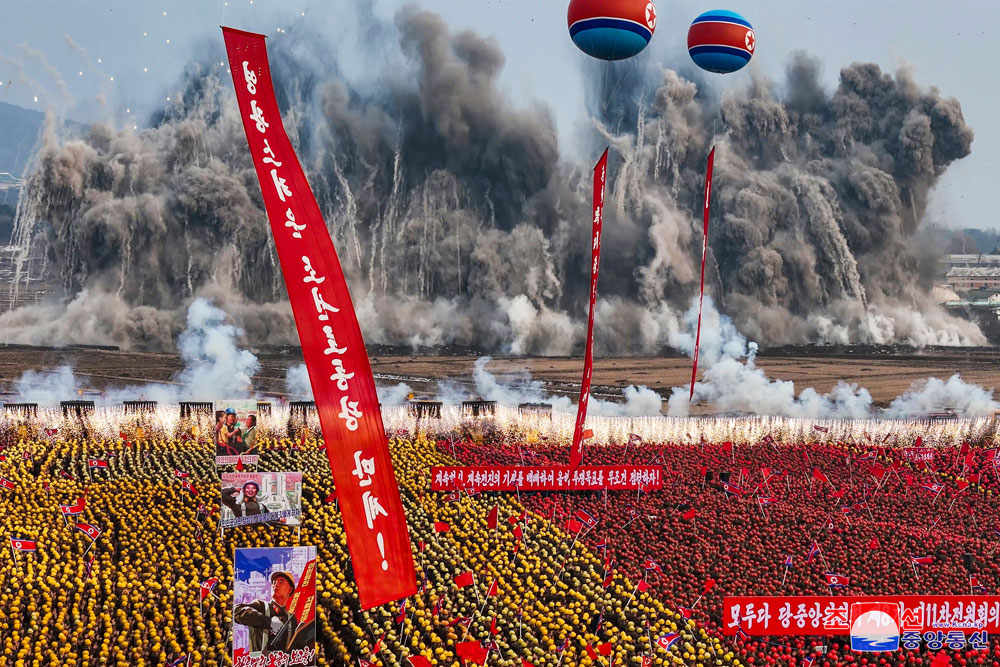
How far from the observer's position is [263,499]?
1819 centimetres

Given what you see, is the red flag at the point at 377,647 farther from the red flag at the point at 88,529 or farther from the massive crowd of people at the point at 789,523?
the red flag at the point at 88,529

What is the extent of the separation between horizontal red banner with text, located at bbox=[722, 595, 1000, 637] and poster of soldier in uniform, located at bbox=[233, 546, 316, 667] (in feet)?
29.3

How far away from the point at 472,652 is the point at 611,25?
77.0 feet

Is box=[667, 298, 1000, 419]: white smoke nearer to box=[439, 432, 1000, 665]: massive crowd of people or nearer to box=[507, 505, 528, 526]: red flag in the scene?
box=[439, 432, 1000, 665]: massive crowd of people

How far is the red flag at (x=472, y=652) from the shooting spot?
15.4 meters

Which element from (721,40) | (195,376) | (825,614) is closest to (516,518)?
(825,614)

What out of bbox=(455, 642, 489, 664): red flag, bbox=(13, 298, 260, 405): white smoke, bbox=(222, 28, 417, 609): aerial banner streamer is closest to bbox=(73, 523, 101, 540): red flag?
bbox=(455, 642, 489, 664): red flag

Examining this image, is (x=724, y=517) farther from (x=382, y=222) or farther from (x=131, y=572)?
(x=382, y=222)

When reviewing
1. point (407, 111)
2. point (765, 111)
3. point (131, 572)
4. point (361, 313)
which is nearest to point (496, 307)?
point (361, 313)

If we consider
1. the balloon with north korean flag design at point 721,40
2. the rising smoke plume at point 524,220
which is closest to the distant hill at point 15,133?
the rising smoke plume at point 524,220

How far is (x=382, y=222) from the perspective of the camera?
2525 inches

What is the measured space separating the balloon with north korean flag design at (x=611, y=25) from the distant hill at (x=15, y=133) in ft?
475

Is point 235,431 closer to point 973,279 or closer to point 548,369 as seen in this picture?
point 548,369

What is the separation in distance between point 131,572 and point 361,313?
42339 mm
